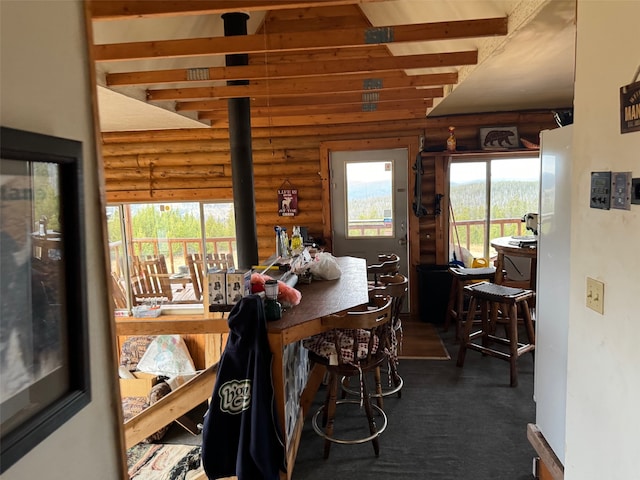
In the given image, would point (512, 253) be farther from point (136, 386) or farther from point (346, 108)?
point (136, 386)

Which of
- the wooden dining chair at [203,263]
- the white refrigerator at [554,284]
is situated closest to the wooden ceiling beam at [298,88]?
the white refrigerator at [554,284]

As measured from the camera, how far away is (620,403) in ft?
4.83

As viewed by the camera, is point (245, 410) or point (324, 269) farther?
point (324, 269)

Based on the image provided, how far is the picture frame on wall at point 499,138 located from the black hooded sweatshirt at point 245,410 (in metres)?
3.93

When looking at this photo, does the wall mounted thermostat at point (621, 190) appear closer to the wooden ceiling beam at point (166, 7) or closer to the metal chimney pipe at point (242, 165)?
the wooden ceiling beam at point (166, 7)

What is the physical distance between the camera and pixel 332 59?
3084 mm

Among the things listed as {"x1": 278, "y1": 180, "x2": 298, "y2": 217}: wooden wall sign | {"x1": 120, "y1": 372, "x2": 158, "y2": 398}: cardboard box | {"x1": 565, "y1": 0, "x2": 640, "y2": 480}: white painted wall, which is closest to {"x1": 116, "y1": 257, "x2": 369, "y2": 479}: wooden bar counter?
{"x1": 565, "y1": 0, "x2": 640, "y2": 480}: white painted wall

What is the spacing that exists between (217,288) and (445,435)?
1757 mm

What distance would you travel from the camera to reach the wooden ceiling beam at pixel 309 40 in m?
2.45

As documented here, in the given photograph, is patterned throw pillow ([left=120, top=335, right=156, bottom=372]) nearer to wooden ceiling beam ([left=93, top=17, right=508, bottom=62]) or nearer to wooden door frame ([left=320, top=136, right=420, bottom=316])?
wooden door frame ([left=320, top=136, right=420, bottom=316])

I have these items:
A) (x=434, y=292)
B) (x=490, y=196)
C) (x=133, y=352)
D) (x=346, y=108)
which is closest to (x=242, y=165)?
(x=346, y=108)

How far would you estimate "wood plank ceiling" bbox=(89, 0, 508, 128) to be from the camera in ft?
8.02

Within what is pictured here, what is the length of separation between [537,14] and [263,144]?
3804mm

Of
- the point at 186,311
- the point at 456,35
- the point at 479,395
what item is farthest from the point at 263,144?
the point at 479,395
